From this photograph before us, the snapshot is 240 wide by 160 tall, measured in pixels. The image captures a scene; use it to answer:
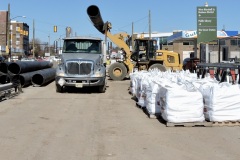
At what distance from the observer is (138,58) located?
25.8m

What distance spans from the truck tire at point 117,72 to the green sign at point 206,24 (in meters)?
5.68

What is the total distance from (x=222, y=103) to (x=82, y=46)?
1008cm

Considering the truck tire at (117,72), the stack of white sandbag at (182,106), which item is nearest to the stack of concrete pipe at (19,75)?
the truck tire at (117,72)

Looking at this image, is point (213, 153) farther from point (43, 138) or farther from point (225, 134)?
point (43, 138)

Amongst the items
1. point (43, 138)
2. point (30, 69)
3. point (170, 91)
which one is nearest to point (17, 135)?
point (43, 138)

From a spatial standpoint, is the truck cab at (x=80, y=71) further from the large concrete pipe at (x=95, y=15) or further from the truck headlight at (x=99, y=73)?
the large concrete pipe at (x=95, y=15)

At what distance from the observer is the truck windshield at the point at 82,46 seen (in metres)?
17.8

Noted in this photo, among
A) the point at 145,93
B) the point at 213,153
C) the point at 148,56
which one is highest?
the point at 148,56

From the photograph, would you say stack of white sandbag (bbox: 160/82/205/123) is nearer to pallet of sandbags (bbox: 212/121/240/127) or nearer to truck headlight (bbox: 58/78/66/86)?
pallet of sandbags (bbox: 212/121/240/127)

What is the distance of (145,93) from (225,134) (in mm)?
3656

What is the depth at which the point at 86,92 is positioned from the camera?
1769 cm

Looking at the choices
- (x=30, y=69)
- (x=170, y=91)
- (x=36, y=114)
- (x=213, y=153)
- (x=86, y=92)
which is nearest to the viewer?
(x=213, y=153)

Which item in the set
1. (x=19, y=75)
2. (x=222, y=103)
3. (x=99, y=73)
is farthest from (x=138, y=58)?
(x=222, y=103)

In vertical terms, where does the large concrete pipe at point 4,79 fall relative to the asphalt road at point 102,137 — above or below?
above
